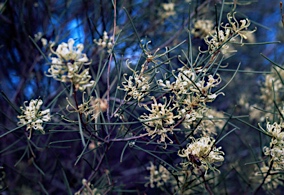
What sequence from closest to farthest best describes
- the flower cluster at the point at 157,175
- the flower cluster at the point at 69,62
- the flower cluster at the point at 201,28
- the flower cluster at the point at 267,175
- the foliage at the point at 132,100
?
the flower cluster at the point at 69,62 < the foliage at the point at 132,100 < the flower cluster at the point at 267,175 < the flower cluster at the point at 157,175 < the flower cluster at the point at 201,28

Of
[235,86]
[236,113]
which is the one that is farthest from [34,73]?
[235,86]

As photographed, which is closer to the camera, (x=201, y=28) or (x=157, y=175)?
(x=157, y=175)

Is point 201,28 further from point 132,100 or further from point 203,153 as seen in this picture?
point 203,153

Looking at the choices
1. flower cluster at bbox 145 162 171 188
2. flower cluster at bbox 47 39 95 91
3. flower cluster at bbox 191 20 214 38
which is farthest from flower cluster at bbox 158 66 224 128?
flower cluster at bbox 191 20 214 38

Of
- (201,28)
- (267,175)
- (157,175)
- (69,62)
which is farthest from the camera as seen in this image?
(201,28)

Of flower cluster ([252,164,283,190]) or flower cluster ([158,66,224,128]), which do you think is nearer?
flower cluster ([158,66,224,128])

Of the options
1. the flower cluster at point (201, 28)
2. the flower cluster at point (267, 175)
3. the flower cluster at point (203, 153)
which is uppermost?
the flower cluster at point (201, 28)

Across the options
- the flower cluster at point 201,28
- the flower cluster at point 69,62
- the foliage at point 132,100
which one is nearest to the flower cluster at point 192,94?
the foliage at point 132,100

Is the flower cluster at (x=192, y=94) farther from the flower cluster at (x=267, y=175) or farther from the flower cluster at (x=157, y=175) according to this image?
the flower cluster at (x=157, y=175)

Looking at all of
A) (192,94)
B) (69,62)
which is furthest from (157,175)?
(69,62)

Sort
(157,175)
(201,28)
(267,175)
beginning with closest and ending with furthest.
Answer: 1. (267,175)
2. (157,175)
3. (201,28)

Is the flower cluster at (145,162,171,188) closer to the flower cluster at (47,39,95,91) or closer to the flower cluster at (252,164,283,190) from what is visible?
the flower cluster at (252,164,283,190)

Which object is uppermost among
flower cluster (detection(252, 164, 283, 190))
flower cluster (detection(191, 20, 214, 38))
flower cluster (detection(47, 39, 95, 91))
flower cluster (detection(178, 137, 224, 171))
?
flower cluster (detection(47, 39, 95, 91))

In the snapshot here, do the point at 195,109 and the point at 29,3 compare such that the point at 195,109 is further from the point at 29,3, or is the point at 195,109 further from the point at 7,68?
the point at 7,68
